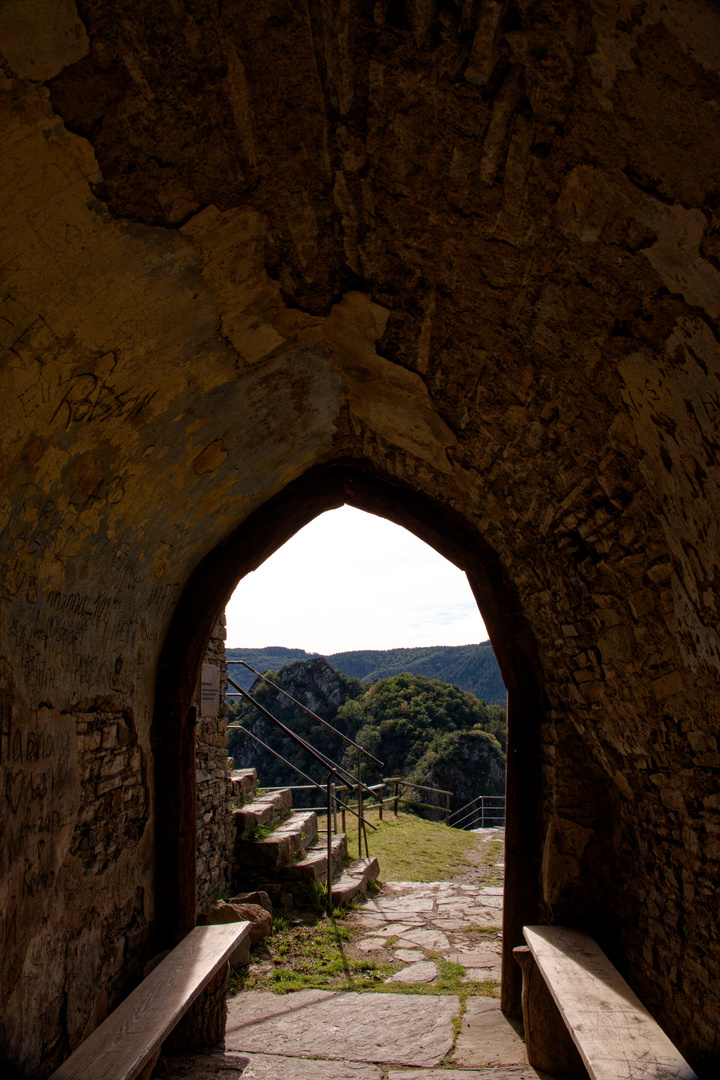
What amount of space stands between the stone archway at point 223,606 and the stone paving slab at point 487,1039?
0.14 m

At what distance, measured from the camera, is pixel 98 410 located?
225 centimetres

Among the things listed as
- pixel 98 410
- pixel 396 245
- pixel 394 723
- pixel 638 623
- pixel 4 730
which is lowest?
pixel 394 723

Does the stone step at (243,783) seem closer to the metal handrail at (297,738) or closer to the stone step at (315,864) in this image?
the metal handrail at (297,738)

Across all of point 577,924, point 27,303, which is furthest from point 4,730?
point 577,924

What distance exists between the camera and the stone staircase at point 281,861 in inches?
Answer: 222

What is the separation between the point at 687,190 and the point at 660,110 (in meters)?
0.16

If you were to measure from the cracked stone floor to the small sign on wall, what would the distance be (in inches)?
74.6

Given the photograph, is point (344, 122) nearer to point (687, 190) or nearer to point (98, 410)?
point (687, 190)

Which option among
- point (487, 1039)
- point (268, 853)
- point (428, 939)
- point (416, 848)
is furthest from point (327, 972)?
point (416, 848)

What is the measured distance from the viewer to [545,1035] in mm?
3133

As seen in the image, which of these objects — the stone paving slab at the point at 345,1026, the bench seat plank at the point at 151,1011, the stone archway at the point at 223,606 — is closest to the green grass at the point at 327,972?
the stone paving slab at the point at 345,1026

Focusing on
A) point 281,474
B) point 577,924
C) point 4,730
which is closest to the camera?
point 4,730

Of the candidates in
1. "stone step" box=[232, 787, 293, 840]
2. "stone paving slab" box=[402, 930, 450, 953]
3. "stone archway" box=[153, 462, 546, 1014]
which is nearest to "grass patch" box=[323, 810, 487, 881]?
"stone step" box=[232, 787, 293, 840]

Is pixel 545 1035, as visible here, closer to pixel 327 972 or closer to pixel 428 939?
pixel 327 972
